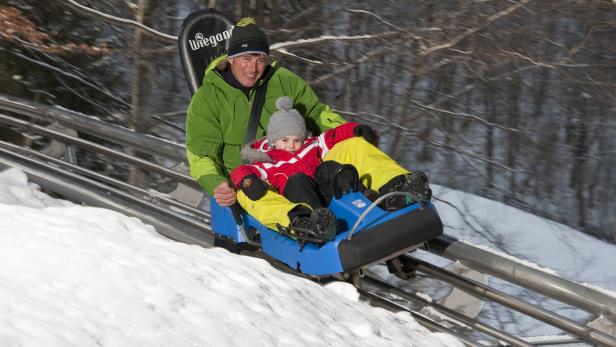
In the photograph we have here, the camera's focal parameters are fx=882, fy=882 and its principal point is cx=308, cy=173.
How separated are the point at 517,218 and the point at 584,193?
3.76m

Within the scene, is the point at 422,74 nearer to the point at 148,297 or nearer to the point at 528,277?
the point at 528,277

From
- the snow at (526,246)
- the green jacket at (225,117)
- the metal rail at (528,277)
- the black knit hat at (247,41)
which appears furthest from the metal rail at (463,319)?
the snow at (526,246)

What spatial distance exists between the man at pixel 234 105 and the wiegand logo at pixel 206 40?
473 millimetres

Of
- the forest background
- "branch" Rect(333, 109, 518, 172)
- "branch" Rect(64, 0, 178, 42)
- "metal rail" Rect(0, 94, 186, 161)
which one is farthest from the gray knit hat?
"branch" Rect(64, 0, 178, 42)

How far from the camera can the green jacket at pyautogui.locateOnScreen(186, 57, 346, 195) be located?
17.8 feet

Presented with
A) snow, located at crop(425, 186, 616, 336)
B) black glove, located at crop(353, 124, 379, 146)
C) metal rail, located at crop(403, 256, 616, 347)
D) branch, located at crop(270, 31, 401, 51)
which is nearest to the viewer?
metal rail, located at crop(403, 256, 616, 347)

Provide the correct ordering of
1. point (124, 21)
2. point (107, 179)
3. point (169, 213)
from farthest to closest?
1. point (124, 21)
2. point (107, 179)
3. point (169, 213)

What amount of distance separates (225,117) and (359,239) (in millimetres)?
1489

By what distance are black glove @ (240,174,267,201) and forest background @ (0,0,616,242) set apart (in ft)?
15.6

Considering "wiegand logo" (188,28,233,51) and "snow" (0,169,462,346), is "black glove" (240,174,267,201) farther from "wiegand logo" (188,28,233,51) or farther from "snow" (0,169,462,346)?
"wiegand logo" (188,28,233,51)

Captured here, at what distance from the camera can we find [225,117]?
219 inches

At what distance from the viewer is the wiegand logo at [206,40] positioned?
615cm

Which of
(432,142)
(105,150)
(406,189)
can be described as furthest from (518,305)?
(432,142)

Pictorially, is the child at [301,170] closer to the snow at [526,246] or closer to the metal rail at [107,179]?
the metal rail at [107,179]
